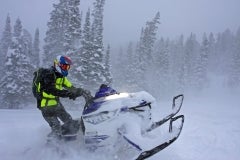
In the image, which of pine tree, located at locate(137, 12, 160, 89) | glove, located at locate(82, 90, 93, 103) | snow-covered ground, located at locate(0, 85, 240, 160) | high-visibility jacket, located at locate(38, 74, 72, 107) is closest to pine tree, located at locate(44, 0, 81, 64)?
pine tree, located at locate(137, 12, 160, 89)

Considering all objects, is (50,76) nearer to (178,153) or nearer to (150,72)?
(178,153)

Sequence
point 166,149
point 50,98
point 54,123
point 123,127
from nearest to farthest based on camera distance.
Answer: point 123,127, point 50,98, point 54,123, point 166,149

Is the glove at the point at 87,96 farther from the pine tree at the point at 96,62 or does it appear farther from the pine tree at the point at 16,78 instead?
the pine tree at the point at 16,78

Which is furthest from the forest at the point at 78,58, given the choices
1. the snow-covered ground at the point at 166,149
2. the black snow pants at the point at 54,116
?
the black snow pants at the point at 54,116

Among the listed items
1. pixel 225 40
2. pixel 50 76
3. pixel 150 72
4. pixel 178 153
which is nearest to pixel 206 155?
pixel 178 153

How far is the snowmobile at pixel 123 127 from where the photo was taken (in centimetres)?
640

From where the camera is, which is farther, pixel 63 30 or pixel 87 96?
pixel 63 30

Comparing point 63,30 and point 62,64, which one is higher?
point 63,30

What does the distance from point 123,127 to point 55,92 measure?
1480mm

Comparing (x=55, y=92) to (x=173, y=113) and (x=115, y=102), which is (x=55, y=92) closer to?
(x=115, y=102)

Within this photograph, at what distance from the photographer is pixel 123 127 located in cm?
652

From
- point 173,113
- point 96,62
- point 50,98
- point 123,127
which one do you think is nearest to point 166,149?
point 173,113

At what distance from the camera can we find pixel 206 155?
8.92 m

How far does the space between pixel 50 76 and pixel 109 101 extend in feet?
4.17
